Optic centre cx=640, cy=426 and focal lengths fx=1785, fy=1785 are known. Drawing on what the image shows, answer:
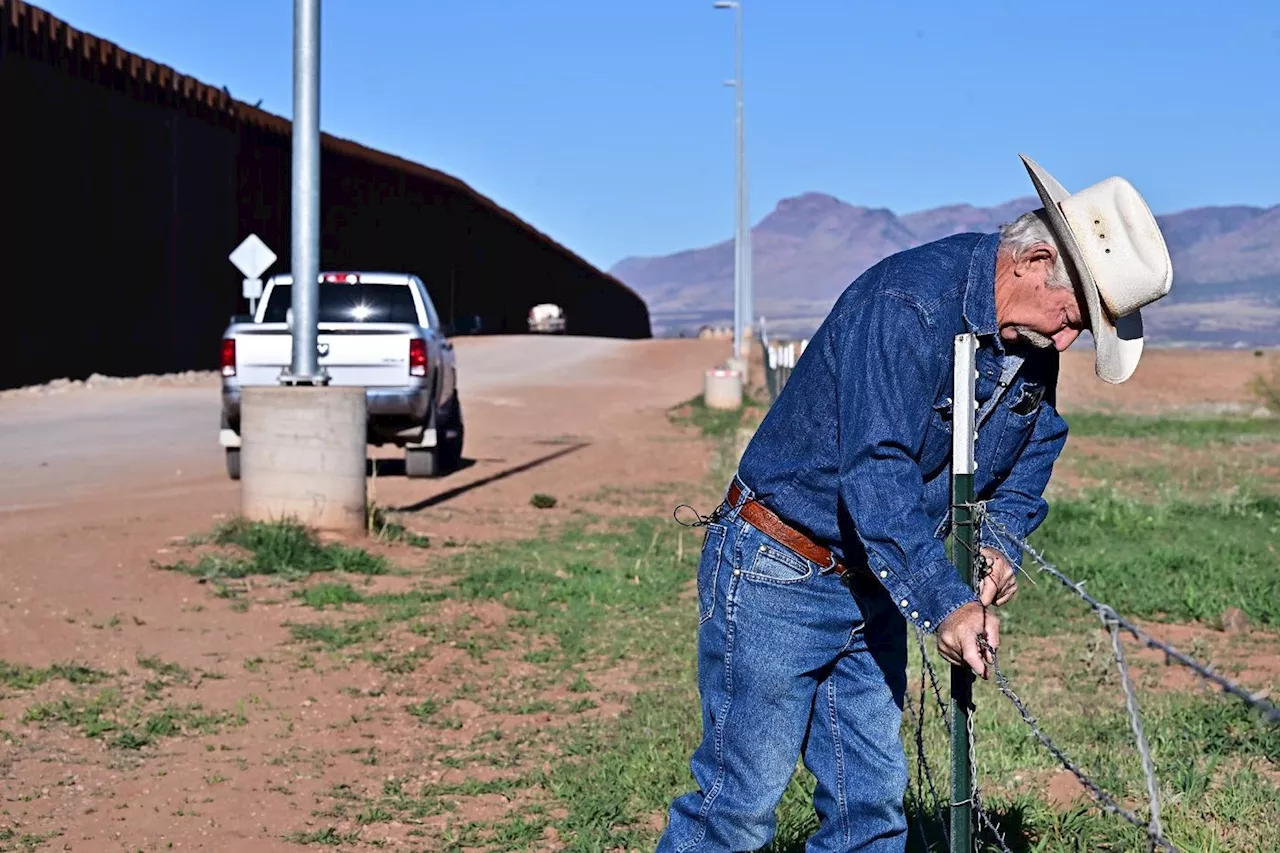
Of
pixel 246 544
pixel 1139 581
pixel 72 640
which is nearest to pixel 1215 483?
pixel 1139 581

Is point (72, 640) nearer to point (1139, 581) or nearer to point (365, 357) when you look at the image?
point (1139, 581)

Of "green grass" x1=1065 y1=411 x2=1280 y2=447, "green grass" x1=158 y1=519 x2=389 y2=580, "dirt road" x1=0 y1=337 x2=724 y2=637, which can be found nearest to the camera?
"dirt road" x1=0 y1=337 x2=724 y2=637

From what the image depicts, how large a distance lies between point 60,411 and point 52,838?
68.5 ft

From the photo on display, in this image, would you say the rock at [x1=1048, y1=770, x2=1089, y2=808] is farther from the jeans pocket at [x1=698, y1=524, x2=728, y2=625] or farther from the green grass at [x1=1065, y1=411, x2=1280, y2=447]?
the green grass at [x1=1065, y1=411, x2=1280, y2=447]

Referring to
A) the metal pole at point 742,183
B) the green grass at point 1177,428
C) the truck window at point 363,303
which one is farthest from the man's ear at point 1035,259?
the metal pole at point 742,183

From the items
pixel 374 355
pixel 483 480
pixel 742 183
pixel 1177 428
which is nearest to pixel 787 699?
pixel 374 355

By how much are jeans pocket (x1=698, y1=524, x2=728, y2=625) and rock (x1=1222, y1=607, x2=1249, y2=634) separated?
5928mm

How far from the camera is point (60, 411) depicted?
83.2 ft

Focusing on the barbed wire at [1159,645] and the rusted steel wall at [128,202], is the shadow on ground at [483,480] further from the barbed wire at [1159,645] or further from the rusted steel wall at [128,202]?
the barbed wire at [1159,645]

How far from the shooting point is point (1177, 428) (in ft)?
93.4

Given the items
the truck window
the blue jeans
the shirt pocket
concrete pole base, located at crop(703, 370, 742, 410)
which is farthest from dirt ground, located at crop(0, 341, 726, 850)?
concrete pole base, located at crop(703, 370, 742, 410)

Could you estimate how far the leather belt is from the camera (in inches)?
148

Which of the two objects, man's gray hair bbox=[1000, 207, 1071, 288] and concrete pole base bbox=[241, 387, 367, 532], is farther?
concrete pole base bbox=[241, 387, 367, 532]

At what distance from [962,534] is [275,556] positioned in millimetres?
7345
